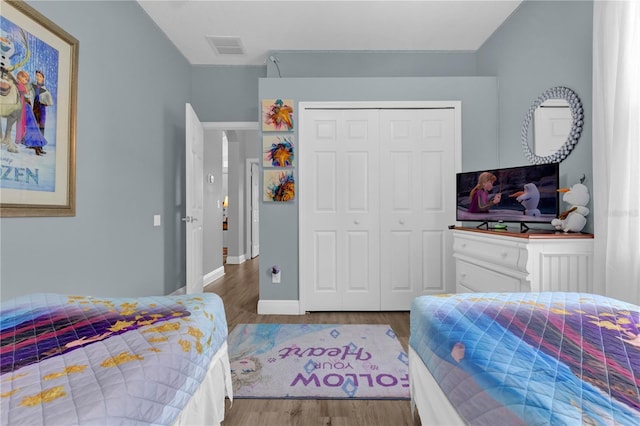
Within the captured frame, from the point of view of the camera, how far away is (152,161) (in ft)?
9.66

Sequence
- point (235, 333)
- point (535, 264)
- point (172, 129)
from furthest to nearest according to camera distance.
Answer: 1. point (172, 129)
2. point (235, 333)
3. point (535, 264)

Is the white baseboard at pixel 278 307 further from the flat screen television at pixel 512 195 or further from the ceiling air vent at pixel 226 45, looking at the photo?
the ceiling air vent at pixel 226 45

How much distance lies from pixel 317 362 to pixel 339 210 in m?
1.53

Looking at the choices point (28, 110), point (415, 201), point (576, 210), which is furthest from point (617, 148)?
point (28, 110)

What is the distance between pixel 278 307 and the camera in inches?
124

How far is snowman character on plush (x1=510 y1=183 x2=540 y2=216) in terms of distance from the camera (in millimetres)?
2184

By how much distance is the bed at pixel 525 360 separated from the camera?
625 mm

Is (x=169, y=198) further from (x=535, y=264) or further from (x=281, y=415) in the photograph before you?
(x=535, y=264)

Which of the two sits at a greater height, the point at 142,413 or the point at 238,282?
the point at 142,413

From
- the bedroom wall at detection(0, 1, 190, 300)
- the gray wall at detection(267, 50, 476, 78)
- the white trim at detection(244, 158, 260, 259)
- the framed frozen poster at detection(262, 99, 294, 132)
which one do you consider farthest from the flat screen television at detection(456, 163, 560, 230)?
the white trim at detection(244, 158, 260, 259)

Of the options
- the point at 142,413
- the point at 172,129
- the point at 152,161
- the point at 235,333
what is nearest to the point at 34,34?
the point at 152,161

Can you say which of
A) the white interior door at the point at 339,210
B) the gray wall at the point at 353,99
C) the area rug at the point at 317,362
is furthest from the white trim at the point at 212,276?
the white interior door at the point at 339,210

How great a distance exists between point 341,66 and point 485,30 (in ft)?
5.24

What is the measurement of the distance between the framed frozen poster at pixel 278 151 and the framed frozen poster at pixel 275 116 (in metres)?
0.09
